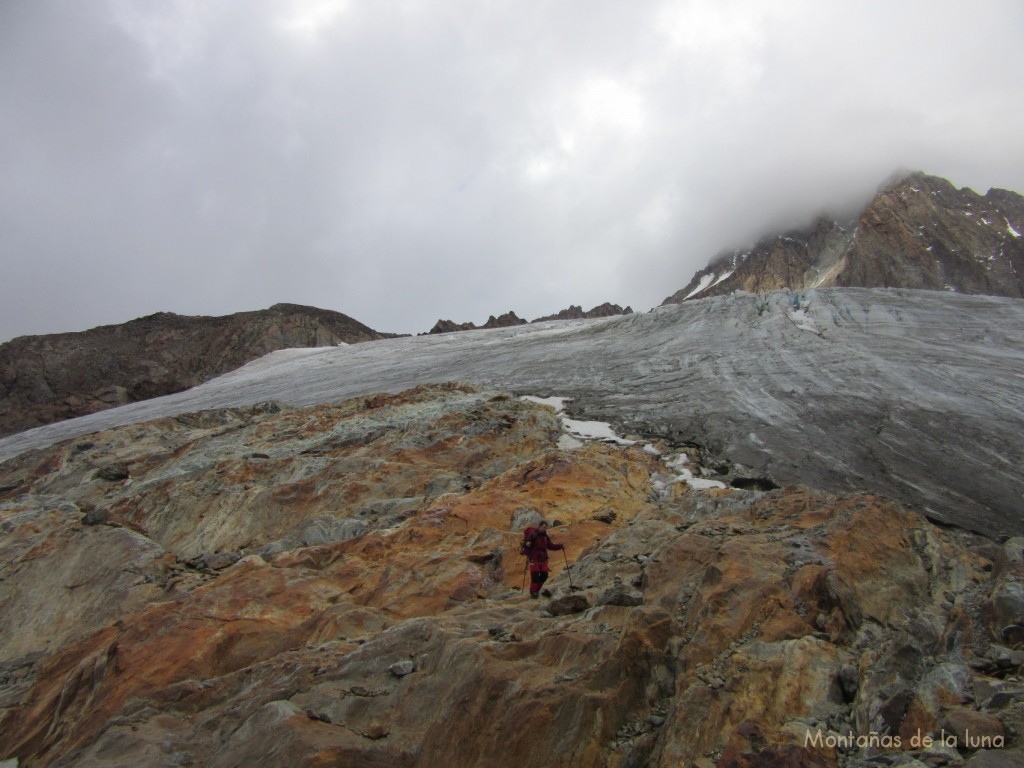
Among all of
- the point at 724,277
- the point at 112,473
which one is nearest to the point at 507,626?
the point at 112,473

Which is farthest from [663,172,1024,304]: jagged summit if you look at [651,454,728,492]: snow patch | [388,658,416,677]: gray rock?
[388,658,416,677]: gray rock

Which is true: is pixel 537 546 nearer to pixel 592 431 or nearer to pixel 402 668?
pixel 402 668

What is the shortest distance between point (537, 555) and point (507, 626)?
165cm

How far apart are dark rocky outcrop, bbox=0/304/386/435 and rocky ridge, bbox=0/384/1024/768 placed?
5507 centimetres

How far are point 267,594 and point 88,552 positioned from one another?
5.45m

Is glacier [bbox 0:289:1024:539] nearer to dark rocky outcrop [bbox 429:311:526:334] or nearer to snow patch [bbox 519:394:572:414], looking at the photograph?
snow patch [bbox 519:394:572:414]

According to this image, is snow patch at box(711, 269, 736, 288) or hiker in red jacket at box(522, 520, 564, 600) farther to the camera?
snow patch at box(711, 269, 736, 288)

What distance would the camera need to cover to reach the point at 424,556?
10641 millimetres

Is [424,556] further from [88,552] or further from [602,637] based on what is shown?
[88,552]

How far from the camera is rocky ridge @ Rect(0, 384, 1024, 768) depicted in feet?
18.2

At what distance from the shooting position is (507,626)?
7.58m

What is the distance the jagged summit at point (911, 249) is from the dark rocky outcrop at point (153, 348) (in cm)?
5650

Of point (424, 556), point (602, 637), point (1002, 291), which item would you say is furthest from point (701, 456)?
point (1002, 291)

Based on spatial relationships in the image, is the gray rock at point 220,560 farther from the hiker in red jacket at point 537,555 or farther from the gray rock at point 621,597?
the gray rock at point 621,597
